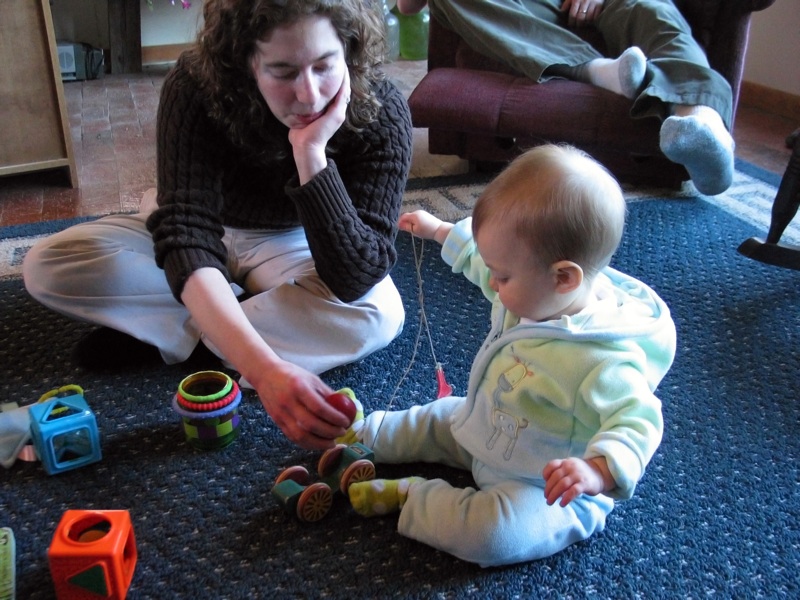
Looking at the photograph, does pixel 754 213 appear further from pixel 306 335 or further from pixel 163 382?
pixel 163 382

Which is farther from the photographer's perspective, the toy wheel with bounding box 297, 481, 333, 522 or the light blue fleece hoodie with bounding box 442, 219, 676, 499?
the toy wheel with bounding box 297, 481, 333, 522

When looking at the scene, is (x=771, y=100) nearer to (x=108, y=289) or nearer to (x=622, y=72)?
A: (x=622, y=72)

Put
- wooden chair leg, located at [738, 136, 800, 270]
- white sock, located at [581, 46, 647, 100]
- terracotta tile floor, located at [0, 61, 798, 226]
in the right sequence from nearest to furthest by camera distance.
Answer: wooden chair leg, located at [738, 136, 800, 270] < white sock, located at [581, 46, 647, 100] < terracotta tile floor, located at [0, 61, 798, 226]

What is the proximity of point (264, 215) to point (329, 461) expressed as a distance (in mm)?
451

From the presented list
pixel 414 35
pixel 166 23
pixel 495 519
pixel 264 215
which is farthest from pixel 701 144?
pixel 166 23

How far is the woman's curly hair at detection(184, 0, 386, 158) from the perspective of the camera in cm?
91

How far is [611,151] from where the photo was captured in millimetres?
1826

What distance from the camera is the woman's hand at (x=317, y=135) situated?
0.98 m

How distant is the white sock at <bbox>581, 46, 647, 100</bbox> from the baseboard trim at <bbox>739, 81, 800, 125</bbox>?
1248 mm

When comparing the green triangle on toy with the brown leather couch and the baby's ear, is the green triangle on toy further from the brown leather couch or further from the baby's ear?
the brown leather couch

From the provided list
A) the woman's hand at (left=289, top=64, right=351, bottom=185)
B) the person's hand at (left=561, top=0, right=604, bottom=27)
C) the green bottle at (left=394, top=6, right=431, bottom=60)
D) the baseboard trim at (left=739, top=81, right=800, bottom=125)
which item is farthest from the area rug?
the green bottle at (left=394, top=6, right=431, bottom=60)

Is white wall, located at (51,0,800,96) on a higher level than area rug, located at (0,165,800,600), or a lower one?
higher

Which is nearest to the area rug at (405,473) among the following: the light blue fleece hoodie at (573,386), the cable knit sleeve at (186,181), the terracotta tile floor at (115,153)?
the light blue fleece hoodie at (573,386)

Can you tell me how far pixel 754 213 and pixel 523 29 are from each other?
73 centimetres
